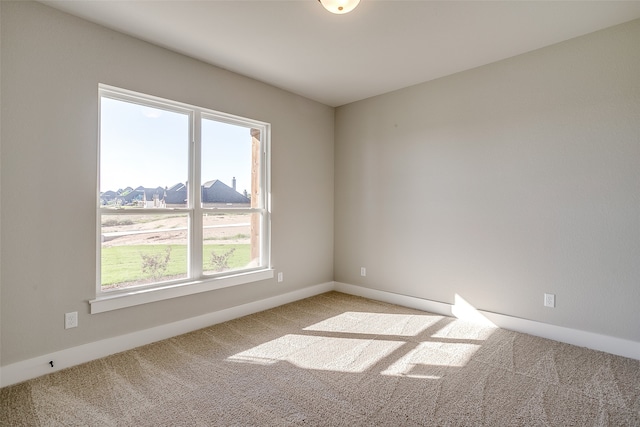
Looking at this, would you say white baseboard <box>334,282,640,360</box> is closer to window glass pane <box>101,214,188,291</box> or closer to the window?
the window

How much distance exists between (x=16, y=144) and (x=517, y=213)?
165 inches

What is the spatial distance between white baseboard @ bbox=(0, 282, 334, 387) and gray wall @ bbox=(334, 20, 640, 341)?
1842 millimetres

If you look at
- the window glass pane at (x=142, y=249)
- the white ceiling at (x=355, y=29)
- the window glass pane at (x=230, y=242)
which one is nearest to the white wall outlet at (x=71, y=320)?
the window glass pane at (x=142, y=249)

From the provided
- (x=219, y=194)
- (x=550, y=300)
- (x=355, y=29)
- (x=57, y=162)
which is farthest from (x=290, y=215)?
(x=550, y=300)

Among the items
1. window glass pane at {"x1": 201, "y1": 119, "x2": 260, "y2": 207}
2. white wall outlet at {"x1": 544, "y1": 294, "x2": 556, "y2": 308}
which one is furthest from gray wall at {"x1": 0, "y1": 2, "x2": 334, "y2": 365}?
white wall outlet at {"x1": 544, "y1": 294, "x2": 556, "y2": 308}

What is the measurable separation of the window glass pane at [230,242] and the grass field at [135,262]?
0.09 ft

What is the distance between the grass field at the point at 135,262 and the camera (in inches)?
106

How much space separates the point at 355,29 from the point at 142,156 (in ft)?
7.15

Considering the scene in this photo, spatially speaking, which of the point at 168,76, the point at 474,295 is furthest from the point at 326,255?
the point at 168,76

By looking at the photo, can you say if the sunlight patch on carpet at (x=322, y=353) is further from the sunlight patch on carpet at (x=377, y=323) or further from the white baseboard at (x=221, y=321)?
the white baseboard at (x=221, y=321)

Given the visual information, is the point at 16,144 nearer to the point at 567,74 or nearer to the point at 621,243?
the point at 567,74

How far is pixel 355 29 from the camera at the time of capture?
2.63m

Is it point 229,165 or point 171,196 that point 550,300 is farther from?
point 171,196

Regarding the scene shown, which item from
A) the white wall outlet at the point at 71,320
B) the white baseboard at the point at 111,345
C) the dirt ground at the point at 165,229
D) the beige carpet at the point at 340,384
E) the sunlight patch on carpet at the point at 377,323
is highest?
the dirt ground at the point at 165,229
